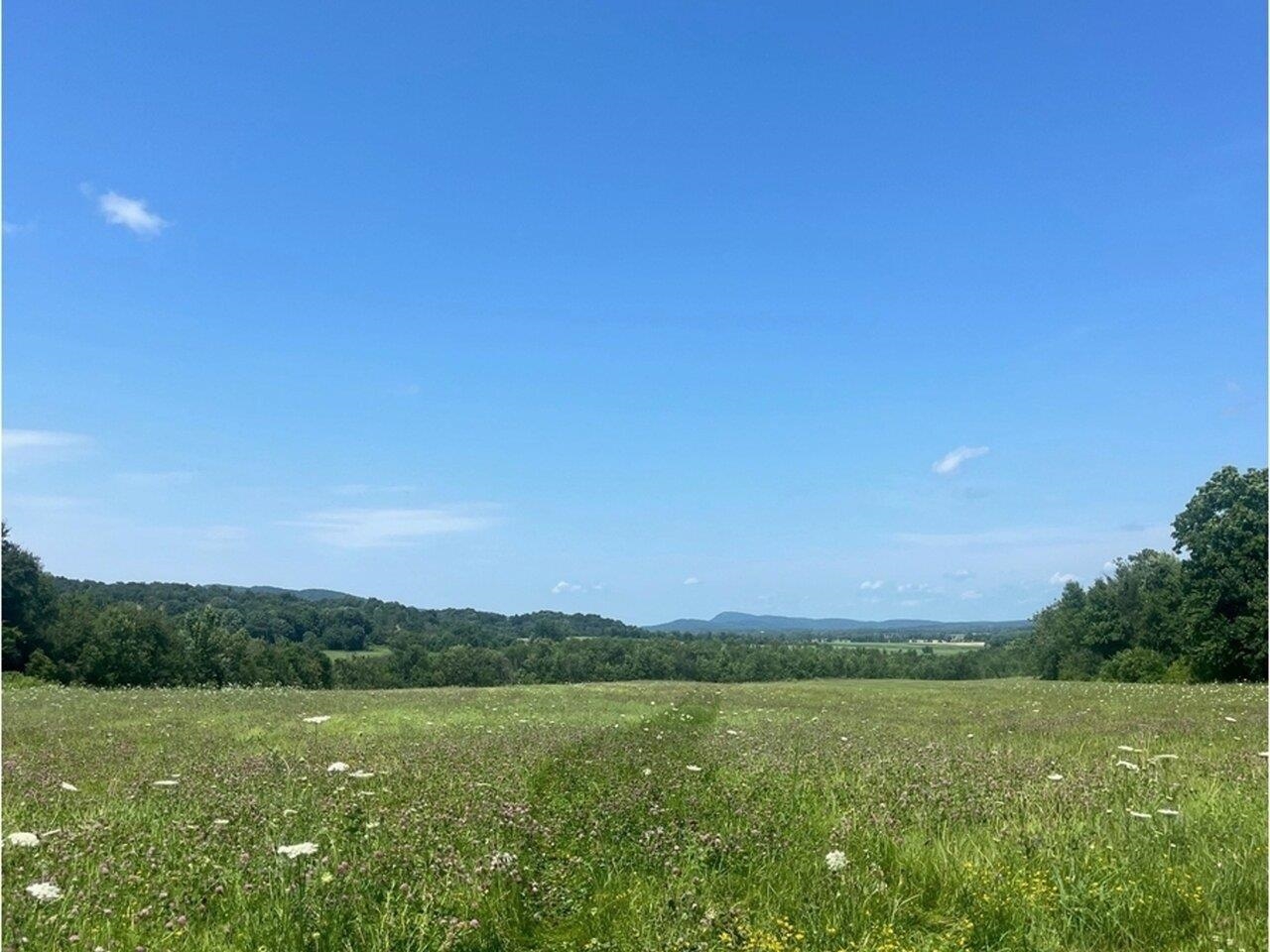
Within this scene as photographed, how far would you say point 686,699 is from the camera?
29016mm

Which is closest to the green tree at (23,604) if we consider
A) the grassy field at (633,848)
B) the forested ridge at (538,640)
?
the forested ridge at (538,640)

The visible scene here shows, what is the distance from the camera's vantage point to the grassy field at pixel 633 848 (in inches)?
193

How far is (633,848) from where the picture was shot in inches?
253

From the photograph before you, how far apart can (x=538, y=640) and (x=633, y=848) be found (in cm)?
13373

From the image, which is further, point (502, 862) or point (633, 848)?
point (633, 848)

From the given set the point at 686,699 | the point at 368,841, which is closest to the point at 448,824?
the point at 368,841

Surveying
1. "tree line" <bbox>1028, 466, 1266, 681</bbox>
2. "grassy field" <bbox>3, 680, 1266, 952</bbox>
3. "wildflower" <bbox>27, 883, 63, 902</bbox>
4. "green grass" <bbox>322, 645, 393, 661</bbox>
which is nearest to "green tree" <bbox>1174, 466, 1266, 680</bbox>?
"tree line" <bbox>1028, 466, 1266, 681</bbox>

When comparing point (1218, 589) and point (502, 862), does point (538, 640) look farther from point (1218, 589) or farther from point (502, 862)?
point (502, 862)

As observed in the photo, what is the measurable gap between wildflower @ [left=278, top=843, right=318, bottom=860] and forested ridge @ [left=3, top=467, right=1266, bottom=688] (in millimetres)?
56402

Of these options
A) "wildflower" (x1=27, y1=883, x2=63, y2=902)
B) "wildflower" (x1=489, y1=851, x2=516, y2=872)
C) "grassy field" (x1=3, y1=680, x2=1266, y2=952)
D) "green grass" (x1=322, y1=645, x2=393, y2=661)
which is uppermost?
"wildflower" (x1=27, y1=883, x2=63, y2=902)

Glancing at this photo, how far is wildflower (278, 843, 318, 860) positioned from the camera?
17.7 feet

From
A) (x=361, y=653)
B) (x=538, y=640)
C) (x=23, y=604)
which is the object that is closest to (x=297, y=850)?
(x=23, y=604)

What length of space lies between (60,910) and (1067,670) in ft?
308

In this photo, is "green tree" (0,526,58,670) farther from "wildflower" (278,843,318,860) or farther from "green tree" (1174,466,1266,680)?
"green tree" (1174,466,1266,680)
